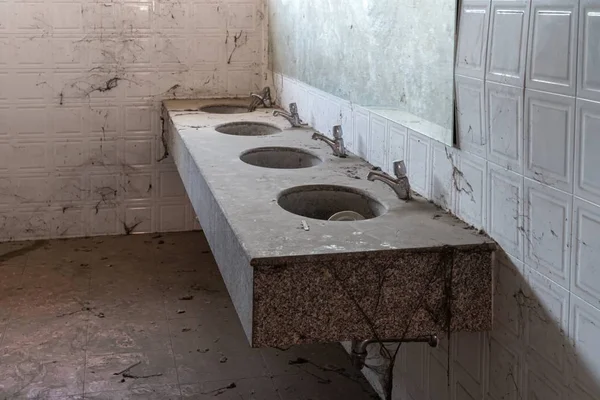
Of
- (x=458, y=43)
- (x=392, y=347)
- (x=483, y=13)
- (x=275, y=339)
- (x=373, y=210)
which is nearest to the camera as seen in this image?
(x=275, y=339)

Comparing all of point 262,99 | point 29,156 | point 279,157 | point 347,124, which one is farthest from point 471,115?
point 29,156

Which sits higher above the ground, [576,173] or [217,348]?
[576,173]

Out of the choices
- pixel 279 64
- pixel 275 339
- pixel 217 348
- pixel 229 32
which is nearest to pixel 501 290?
pixel 275 339

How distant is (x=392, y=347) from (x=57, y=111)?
2.78 metres

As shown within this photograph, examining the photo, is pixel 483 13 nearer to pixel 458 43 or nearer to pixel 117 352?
pixel 458 43

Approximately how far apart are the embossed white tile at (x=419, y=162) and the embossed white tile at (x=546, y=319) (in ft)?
2.01

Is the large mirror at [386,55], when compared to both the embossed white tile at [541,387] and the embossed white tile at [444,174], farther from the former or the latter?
the embossed white tile at [541,387]

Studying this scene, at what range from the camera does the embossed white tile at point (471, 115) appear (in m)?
1.97

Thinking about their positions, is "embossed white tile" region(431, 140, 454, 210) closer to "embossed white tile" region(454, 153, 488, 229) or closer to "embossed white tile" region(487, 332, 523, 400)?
"embossed white tile" region(454, 153, 488, 229)

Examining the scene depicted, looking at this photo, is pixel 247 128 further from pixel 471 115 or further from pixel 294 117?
pixel 471 115

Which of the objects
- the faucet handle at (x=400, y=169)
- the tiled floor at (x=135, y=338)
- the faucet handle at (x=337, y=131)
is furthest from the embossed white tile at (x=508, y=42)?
the tiled floor at (x=135, y=338)

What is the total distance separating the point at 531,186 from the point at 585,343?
37 cm

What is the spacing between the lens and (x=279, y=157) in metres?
3.18

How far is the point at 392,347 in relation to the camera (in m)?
2.63
